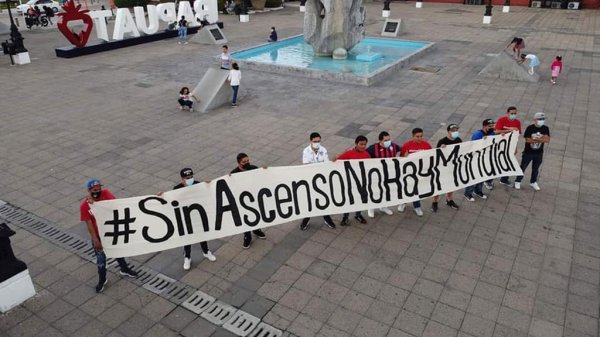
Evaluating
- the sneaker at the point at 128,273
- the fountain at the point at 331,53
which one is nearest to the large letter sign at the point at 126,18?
the fountain at the point at 331,53

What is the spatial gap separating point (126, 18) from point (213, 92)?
1274cm

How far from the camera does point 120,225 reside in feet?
20.7

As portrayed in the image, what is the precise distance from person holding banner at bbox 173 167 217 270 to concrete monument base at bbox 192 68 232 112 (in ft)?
24.4

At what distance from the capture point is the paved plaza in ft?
19.5

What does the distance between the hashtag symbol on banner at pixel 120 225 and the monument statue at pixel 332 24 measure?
50.7 ft

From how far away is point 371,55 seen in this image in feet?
67.4

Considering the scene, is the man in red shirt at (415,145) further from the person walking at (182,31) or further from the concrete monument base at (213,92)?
the person walking at (182,31)

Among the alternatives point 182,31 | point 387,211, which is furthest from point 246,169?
point 182,31

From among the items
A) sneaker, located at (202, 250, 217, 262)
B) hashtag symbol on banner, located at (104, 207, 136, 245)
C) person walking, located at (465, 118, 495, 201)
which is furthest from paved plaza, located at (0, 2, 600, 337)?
hashtag symbol on banner, located at (104, 207, 136, 245)

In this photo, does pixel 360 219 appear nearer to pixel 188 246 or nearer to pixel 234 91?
pixel 188 246

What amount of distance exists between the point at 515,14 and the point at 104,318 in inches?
1501

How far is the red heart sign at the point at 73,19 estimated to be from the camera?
→ 805 inches

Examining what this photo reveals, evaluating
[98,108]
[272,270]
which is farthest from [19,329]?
[98,108]

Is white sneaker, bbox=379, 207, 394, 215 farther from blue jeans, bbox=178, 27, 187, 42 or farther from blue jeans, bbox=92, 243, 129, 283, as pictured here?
blue jeans, bbox=178, 27, 187, 42
